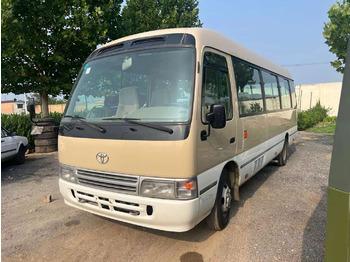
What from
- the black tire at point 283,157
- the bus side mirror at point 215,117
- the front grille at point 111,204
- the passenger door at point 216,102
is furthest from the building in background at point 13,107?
the bus side mirror at point 215,117

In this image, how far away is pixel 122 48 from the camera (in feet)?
11.6

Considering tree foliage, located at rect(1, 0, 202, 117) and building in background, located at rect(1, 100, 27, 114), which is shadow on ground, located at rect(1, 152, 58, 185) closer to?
tree foliage, located at rect(1, 0, 202, 117)

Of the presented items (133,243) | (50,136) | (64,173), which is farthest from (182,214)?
(50,136)

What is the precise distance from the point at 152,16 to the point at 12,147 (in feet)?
30.6

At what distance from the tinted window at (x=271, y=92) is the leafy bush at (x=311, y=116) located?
40.3 ft

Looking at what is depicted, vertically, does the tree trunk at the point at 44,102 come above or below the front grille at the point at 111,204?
above

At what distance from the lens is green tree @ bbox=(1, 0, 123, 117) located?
28.0 ft

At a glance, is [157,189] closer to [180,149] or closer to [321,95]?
[180,149]

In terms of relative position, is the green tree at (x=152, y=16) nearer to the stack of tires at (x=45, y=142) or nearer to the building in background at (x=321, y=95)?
the stack of tires at (x=45, y=142)

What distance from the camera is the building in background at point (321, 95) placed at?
23.4 meters

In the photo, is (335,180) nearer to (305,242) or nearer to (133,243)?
(305,242)

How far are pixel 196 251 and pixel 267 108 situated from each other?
11.7ft

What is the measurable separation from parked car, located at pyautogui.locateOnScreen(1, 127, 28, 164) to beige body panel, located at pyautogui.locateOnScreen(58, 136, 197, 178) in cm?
578

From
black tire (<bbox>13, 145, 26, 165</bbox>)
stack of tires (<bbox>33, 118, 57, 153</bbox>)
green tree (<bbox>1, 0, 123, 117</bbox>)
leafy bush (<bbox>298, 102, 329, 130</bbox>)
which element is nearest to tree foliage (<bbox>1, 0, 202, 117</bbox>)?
green tree (<bbox>1, 0, 123, 117</bbox>)
